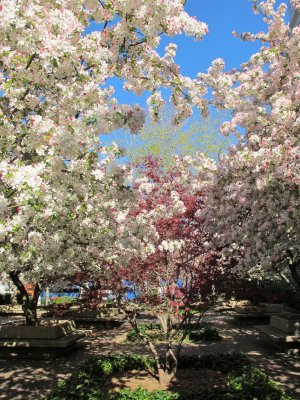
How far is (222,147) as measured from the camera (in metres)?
34.7

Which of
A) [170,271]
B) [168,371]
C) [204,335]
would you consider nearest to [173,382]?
[168,371]

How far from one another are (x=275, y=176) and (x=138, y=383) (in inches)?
194

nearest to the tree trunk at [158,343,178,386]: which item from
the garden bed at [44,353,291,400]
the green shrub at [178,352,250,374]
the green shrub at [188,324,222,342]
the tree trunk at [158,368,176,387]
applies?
the tree trunk at [158,368,176,387]

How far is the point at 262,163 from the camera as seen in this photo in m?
8.34

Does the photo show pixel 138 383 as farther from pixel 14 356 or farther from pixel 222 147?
pixel 222 147

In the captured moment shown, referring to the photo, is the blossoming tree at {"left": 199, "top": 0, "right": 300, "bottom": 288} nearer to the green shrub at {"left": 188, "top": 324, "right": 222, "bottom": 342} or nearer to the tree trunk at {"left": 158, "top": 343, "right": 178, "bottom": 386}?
the tree trunk at {"left": 158, "top": 343, "right": 178, "bottom": 386}

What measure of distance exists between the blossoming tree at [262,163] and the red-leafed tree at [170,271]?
26.9 inches

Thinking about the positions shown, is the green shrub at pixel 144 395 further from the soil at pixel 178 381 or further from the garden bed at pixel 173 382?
the soil at pixel 178 381

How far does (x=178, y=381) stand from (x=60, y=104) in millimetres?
5806

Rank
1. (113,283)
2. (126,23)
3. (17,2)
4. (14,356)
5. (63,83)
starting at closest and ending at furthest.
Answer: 1. (17,2)
2. (63,83)
3. (126,23)
4. (113,283)
5. (14,356)

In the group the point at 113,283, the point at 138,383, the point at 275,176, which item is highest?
the point at 275,176

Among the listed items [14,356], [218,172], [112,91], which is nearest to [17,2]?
[112,91]

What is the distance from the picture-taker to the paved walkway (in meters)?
8.20

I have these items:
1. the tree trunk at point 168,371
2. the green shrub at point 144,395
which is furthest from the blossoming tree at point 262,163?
the green shrub at point 144,395
